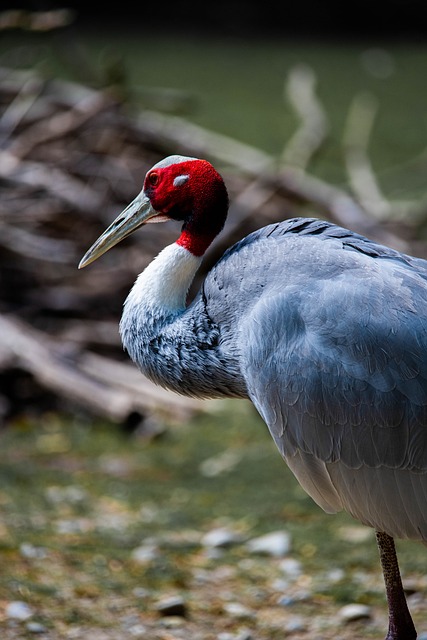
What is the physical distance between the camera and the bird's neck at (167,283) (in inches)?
137

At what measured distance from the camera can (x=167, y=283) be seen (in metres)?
3.51

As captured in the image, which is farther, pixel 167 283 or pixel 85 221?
pixel 85 221

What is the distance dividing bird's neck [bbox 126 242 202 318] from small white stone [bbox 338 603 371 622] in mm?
1268

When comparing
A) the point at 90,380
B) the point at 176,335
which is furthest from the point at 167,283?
Answer: the point at 90,380

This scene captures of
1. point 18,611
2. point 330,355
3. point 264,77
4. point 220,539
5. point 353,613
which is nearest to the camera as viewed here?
point 330,355

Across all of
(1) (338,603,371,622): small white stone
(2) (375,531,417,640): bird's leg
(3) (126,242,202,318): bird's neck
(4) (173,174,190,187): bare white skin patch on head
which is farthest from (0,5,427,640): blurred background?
(4) (173,174,190,187): bare white skin patch on head

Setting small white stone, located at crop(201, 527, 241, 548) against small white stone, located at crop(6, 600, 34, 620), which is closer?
small white stone, located at crop(6, 600, 34, 620)

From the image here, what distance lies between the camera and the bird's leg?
10.7 ft

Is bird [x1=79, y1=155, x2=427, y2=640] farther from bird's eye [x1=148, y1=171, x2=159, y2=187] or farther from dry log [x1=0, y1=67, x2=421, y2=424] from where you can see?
dry log [x1=0, y1=67, x2=421, y2=424]

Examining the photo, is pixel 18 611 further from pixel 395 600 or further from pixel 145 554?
pixel 395 600

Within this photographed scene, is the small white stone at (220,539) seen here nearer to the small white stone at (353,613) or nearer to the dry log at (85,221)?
the small white stone at (353,613)

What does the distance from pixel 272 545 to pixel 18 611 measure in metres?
1.17

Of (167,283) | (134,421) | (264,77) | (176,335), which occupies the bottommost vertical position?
(176,335)

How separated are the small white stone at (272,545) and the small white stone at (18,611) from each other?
106 cm
